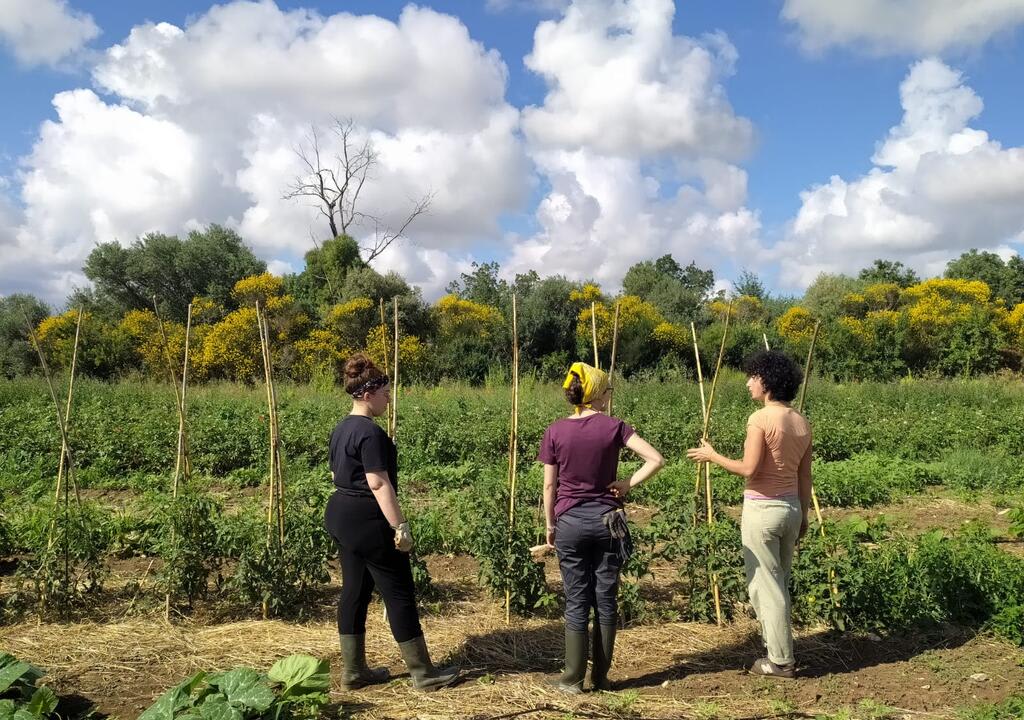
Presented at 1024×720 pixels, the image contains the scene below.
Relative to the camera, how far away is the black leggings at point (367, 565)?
3.56 m

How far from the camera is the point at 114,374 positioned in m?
19.2

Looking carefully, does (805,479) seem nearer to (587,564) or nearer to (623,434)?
(623,434)

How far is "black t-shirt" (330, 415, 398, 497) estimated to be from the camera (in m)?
3.47

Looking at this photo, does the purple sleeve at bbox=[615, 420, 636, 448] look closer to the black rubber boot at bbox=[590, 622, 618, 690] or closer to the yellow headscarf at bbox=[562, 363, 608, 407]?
the yellow headscarf at bbox=[562, 363, 608, 407]

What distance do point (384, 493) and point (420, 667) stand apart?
96 cm

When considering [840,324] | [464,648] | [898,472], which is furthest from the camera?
[840,324]

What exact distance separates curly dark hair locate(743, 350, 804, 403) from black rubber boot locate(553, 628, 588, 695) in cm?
156

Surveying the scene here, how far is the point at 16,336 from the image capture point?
22.8 metres

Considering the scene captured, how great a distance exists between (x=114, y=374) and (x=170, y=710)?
18607mm

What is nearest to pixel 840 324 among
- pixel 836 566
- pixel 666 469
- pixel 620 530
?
pixel 666 469

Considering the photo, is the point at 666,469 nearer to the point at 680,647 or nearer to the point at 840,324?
the point at 680,647

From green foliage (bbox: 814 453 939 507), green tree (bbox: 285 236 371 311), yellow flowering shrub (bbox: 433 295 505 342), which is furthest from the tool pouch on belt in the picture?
green tree (bbox: 285 236 371 311)

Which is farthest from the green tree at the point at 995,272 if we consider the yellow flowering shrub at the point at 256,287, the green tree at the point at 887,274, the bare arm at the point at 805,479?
the bare arm at the point at 805,479

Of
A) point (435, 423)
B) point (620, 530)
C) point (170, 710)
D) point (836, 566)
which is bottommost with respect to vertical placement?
point (170, 710)
